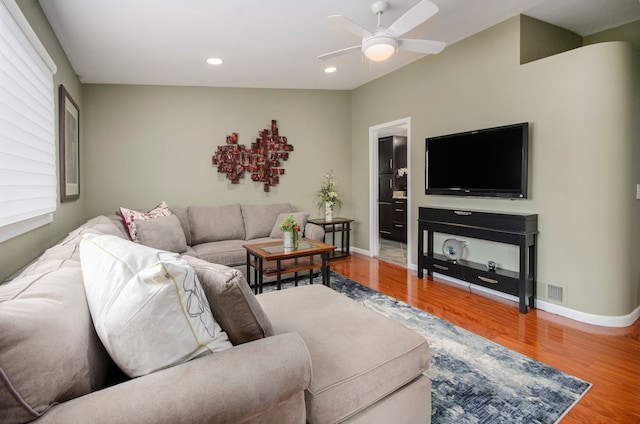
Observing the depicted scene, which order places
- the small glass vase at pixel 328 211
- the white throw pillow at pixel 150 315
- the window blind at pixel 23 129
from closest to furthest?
the white throw pillow at pixel 150 315 → the window blind at pixel 23 129 → the small glass vase at pixel 328 211

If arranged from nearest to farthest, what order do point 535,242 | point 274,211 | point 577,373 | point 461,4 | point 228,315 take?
point 228,315 < point 577,373 < point 461,4 < point 535,242 < point 274,211

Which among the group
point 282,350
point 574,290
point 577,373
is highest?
point 282,350

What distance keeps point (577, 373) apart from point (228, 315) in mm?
2219

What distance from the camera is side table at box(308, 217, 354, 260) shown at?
5.10 m

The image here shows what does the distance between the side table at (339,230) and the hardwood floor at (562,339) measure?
1.28 metres

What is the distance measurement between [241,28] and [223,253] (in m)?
2.31

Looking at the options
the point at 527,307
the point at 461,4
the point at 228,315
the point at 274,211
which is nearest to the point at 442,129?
the point at 461,4

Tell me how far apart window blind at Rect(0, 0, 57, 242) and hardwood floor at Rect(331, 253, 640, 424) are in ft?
9.97

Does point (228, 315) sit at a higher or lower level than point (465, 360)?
higher

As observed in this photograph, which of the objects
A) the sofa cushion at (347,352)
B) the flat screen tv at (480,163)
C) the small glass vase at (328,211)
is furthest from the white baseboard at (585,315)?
the small glass vase at (328,211)

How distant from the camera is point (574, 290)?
294 centimetres

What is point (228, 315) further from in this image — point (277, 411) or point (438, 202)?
point (438, 202)

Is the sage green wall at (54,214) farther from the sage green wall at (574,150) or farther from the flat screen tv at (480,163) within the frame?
the sage green wall at (574,150)

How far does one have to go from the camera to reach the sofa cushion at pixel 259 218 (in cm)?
466
